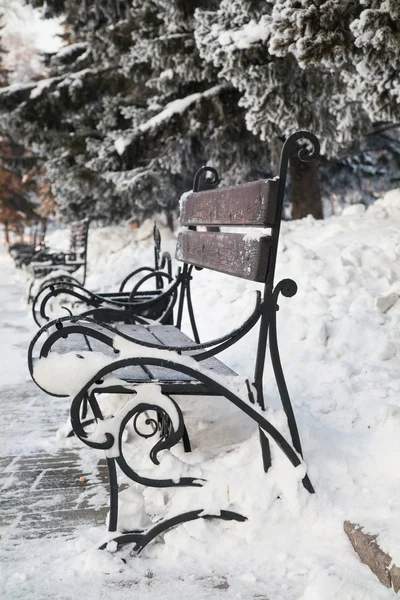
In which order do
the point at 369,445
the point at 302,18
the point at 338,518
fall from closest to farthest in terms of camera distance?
1. the point at 338,518
2. the point at 369,445
3. the point at 302,18

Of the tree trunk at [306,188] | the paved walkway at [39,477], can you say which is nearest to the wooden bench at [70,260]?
the tree trunk at [306,188]

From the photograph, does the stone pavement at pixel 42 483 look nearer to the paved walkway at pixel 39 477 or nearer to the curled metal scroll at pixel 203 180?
the paved walkway at pixel 39 477

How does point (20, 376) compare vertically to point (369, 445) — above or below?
below

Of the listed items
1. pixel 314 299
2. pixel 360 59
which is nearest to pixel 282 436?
pixel 314 299

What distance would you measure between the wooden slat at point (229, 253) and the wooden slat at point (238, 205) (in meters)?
0.07

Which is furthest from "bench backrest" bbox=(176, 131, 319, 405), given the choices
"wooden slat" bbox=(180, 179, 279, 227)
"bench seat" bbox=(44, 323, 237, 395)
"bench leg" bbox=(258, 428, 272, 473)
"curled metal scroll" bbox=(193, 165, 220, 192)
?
"curled metal scroll" bbox=(193, 165, 220, 192)

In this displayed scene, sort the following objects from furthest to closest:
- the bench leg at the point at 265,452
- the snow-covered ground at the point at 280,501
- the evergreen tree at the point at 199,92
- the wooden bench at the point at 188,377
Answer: the evergreen tree at the point at 199,92 < the bench leg at the point at 265,452 < the wooden bench at the point at 188,377 < the snow-covered ground at the point at 280,501

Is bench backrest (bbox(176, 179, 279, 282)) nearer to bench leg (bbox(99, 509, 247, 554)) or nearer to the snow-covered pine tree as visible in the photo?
bench leg (bbox(99, 509, 247, 554))

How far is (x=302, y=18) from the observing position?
436cm

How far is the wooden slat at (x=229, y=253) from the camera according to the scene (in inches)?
91.4

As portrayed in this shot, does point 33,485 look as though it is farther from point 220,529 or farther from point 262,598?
point 262,598

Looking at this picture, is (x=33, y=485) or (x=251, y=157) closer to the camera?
(x=33, y=485)

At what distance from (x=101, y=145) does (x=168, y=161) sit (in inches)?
51.8

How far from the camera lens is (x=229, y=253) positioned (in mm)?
2779
